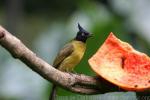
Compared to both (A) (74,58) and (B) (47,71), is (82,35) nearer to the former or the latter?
(A) (74,58)

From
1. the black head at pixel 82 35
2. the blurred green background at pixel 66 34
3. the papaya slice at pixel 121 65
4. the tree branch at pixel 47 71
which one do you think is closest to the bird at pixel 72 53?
the black head at pixel 82 35

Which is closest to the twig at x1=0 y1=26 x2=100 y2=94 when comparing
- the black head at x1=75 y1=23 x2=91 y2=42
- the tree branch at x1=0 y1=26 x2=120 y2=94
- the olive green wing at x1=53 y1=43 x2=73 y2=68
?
the tree branch at x1=0 y1=26 x2=120 y2=94

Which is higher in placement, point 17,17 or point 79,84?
point 17,17

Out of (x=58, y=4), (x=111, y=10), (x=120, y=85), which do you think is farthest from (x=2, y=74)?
(x=58, y=4)

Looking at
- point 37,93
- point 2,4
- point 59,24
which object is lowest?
point 37,93

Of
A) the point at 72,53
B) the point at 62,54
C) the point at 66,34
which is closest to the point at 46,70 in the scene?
the point at 62,54

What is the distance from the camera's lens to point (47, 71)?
2973 millimetres

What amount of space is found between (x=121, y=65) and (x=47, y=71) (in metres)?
0.62

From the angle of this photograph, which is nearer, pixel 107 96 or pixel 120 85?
pixel 120 85

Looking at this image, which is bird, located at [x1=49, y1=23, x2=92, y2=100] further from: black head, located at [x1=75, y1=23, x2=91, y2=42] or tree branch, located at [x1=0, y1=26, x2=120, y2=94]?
tree branch, located at [x1=0, y1=26, x2=120, y2=94]

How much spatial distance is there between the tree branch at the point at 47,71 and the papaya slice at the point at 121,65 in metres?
0.08

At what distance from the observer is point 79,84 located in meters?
3.26

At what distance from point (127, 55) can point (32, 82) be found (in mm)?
2016

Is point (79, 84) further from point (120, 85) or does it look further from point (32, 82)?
point (32, 82)
